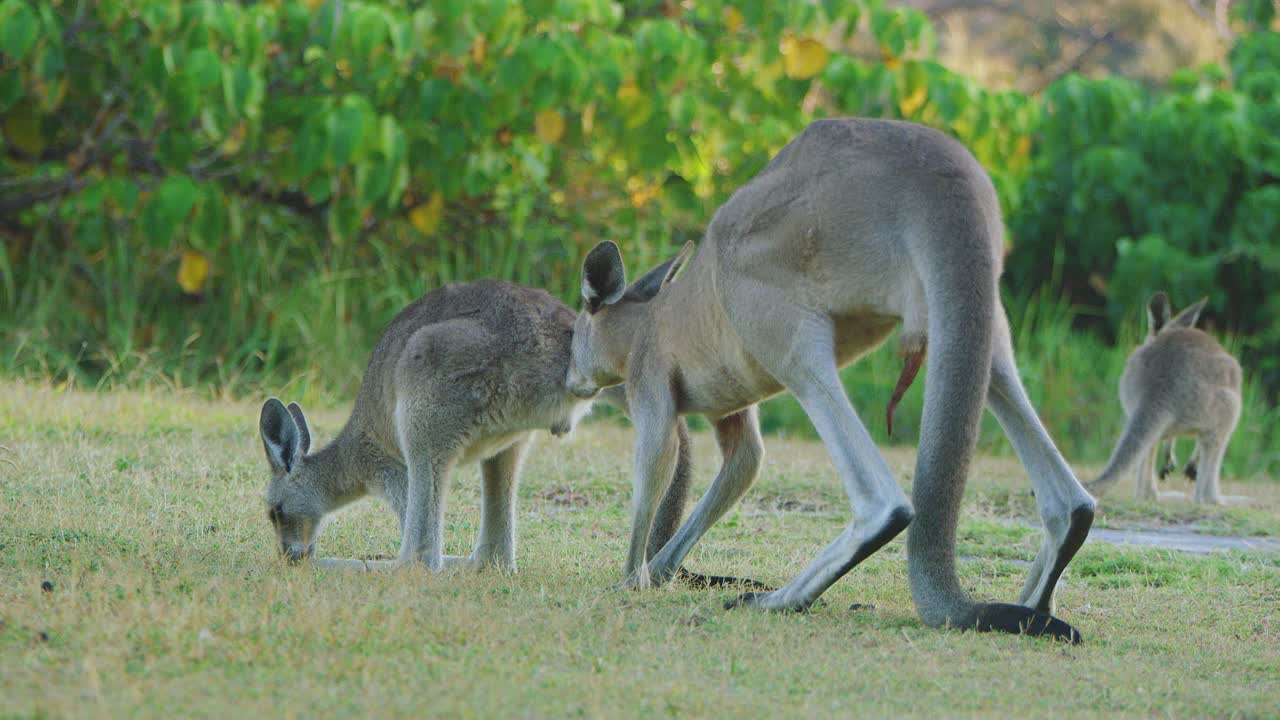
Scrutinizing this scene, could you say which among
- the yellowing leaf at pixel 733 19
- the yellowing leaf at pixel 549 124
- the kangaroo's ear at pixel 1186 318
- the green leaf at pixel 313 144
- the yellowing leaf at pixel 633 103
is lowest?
the kangaroo's ear at pixel 1186 318

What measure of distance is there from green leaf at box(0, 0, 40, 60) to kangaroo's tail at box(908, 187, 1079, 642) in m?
5.29

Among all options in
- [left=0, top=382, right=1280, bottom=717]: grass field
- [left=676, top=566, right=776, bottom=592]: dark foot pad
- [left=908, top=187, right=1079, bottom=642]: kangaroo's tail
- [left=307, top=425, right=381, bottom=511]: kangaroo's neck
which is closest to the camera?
[left=0, top=382, right=1280, bottom=717]: grass field

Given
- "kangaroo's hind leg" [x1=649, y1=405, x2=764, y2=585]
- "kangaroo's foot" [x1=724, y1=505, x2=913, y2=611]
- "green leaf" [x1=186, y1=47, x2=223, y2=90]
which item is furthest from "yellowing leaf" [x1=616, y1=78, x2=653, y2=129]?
"kangaroo's foot" [x1=724, y1=505, x2=913, y2=611]

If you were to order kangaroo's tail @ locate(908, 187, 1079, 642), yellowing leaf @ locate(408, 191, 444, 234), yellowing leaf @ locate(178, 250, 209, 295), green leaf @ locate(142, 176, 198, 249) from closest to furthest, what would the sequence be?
kangaroo's tail @ locate(908, 187, 1079, 642), green leaf @ locate(142, 176, 198, 249), yellowing leaf @ locate(178, 250, 209, 295), yellowing leaf @ locate(408, 191, 444, 234)

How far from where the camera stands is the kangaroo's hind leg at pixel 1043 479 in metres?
3.79

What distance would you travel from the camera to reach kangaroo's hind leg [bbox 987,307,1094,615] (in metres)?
3.79

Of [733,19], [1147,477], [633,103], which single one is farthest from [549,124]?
[1147,477]

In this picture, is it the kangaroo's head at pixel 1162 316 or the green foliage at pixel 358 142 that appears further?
the kangaroo's head at pixel 1162 316

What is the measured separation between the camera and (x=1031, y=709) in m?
3.08

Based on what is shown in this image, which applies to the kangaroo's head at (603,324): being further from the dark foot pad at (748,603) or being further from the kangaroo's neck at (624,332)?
the dark foot pad at (748,603)

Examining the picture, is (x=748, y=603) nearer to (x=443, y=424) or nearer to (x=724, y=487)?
(x=724, y=487)

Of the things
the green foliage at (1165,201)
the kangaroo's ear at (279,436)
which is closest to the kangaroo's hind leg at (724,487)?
the kangaroo's ear at (279,436)

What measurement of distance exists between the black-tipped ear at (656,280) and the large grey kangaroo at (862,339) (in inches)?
13.7

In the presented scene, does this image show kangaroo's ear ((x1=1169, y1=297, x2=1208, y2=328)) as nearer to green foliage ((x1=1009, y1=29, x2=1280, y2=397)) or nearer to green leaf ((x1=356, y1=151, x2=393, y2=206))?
green foliage ((x1=1009, y1=29, x2=1280, y2=397))
